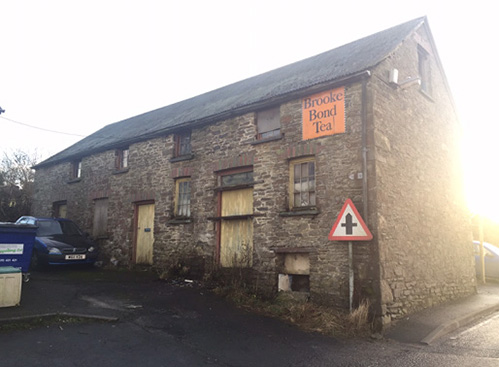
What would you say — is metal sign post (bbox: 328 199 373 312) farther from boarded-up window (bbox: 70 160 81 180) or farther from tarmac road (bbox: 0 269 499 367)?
boarded-up window (bbox: 70 160 81 180)

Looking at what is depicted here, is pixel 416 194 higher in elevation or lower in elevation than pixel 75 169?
lower

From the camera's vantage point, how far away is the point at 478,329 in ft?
25.2

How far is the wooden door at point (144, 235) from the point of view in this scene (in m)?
12.9

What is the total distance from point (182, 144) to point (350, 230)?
6.96 m

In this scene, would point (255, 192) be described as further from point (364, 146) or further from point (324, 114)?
point (364, 146)

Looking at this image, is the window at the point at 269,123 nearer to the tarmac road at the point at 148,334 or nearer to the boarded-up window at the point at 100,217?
the tarmac road at the point at 148,334

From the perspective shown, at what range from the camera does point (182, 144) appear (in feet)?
41.5

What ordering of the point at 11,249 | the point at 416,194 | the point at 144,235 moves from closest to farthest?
1. the point at 11,249
2. the point at 416,194
3. the point at 144,235

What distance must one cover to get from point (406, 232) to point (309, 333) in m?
3.57

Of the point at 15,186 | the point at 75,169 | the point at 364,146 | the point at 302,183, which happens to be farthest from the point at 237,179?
the point at 15,186

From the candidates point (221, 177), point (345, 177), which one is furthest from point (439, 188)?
point (221, 177)

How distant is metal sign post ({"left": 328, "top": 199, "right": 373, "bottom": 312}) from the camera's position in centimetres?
743

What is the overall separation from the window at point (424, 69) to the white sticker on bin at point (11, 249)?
11110 mm

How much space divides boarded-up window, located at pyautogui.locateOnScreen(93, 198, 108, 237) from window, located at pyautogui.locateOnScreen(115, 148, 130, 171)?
142 centimetres
